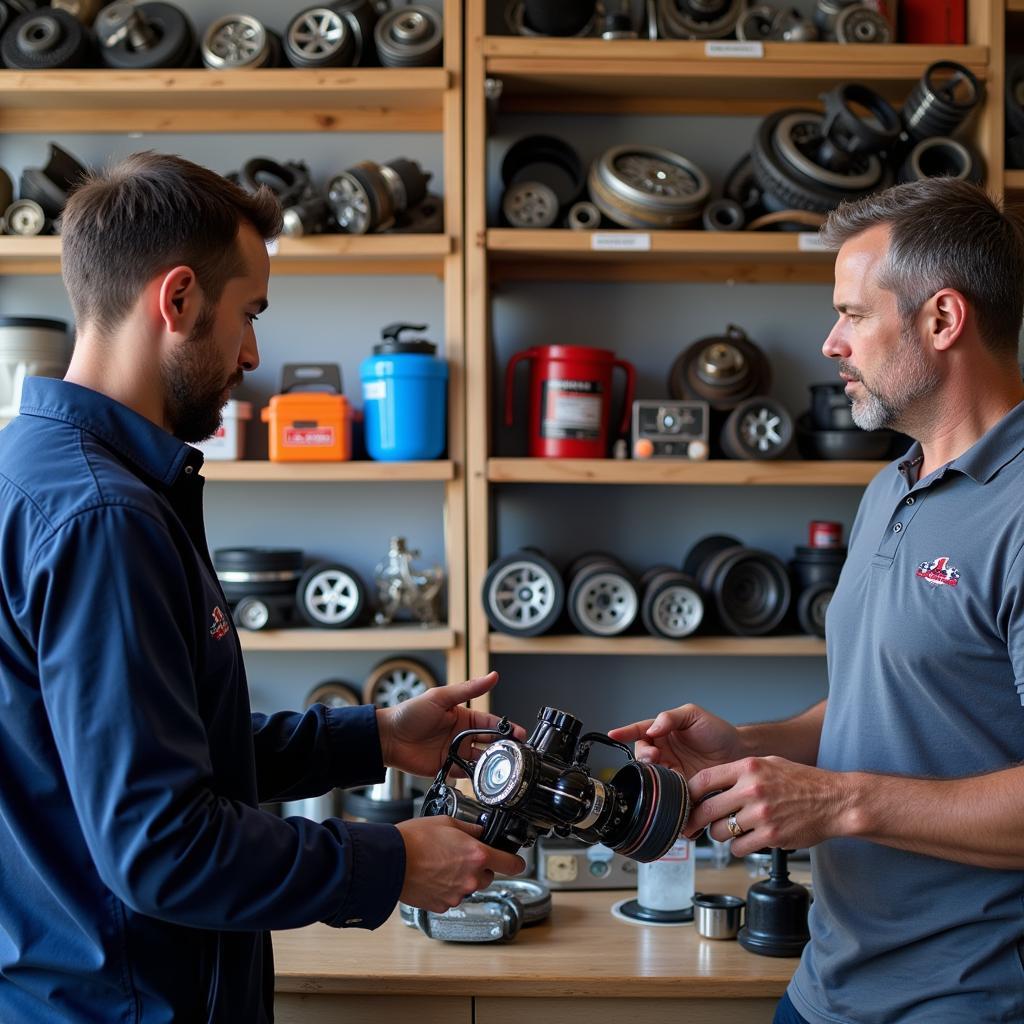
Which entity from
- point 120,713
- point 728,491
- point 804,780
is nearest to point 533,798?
point 804,780

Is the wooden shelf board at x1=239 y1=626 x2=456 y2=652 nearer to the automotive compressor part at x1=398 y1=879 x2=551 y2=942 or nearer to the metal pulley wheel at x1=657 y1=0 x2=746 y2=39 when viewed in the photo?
the automotive compressor part at x1=398 y1=879 x2=551 y2=942

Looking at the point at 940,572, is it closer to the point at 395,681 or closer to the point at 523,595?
the point at 523,595

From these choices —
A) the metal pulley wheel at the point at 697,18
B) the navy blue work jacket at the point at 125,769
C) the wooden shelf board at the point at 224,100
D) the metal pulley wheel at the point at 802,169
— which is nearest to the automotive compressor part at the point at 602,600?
the metal pulley wheel at the point at 802,169

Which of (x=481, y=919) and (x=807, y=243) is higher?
(x=807, y=243)

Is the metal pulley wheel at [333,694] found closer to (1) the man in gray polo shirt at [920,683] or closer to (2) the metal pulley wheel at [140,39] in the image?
(1) the man in gray polo shirt at [920,683]

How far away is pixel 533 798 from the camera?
1.44 metres

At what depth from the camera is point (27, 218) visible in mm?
2922

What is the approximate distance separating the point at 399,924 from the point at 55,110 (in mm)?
2392

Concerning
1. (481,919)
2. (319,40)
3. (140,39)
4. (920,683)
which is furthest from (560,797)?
(140,39)

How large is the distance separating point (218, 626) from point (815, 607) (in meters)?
1.89

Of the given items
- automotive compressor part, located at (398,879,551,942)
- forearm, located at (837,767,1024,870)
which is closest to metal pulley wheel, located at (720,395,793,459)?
automotive compressor part, located at (398,879,551,942)

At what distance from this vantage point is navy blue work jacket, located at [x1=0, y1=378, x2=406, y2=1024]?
1.12m

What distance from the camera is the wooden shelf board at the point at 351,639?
9.24 feet

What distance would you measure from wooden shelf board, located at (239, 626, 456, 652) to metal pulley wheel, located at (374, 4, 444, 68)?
143 cm
